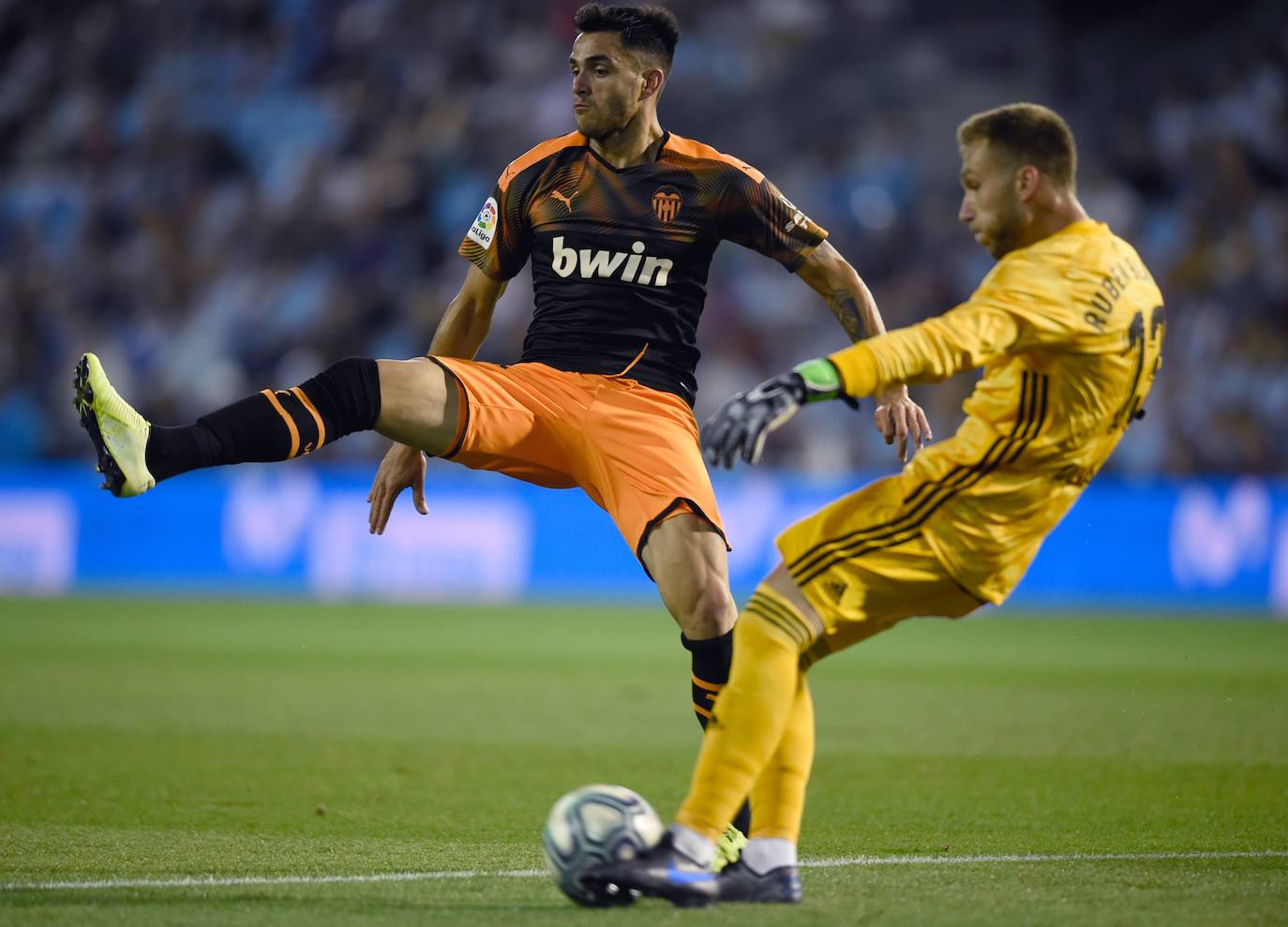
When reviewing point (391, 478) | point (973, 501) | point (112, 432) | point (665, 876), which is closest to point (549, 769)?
point (391, 478)

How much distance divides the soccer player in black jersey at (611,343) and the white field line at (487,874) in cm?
73

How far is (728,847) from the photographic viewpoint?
15.9ft

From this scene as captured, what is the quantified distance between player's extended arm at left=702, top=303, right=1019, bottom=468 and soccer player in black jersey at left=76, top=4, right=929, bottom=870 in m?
1.09

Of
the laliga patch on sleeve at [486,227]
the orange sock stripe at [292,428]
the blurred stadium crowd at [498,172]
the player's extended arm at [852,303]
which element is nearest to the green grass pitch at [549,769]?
the orange sock stripe at [292,428]

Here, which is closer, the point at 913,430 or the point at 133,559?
the point at 913,430

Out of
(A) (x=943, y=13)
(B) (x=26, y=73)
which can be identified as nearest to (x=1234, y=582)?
(A) (x=943, y=13)

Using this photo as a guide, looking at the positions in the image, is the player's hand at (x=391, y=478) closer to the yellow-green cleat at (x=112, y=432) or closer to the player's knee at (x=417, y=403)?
the player's knee at (x=417, y=403)

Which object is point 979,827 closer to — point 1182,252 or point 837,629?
point 837,629

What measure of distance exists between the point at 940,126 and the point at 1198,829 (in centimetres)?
1438

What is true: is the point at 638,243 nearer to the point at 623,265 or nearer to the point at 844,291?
the point at 623,265

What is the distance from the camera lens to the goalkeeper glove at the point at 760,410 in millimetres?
3811

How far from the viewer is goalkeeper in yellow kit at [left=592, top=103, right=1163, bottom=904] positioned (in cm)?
417

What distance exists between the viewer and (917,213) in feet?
59.3

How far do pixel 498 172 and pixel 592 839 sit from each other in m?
15.8
